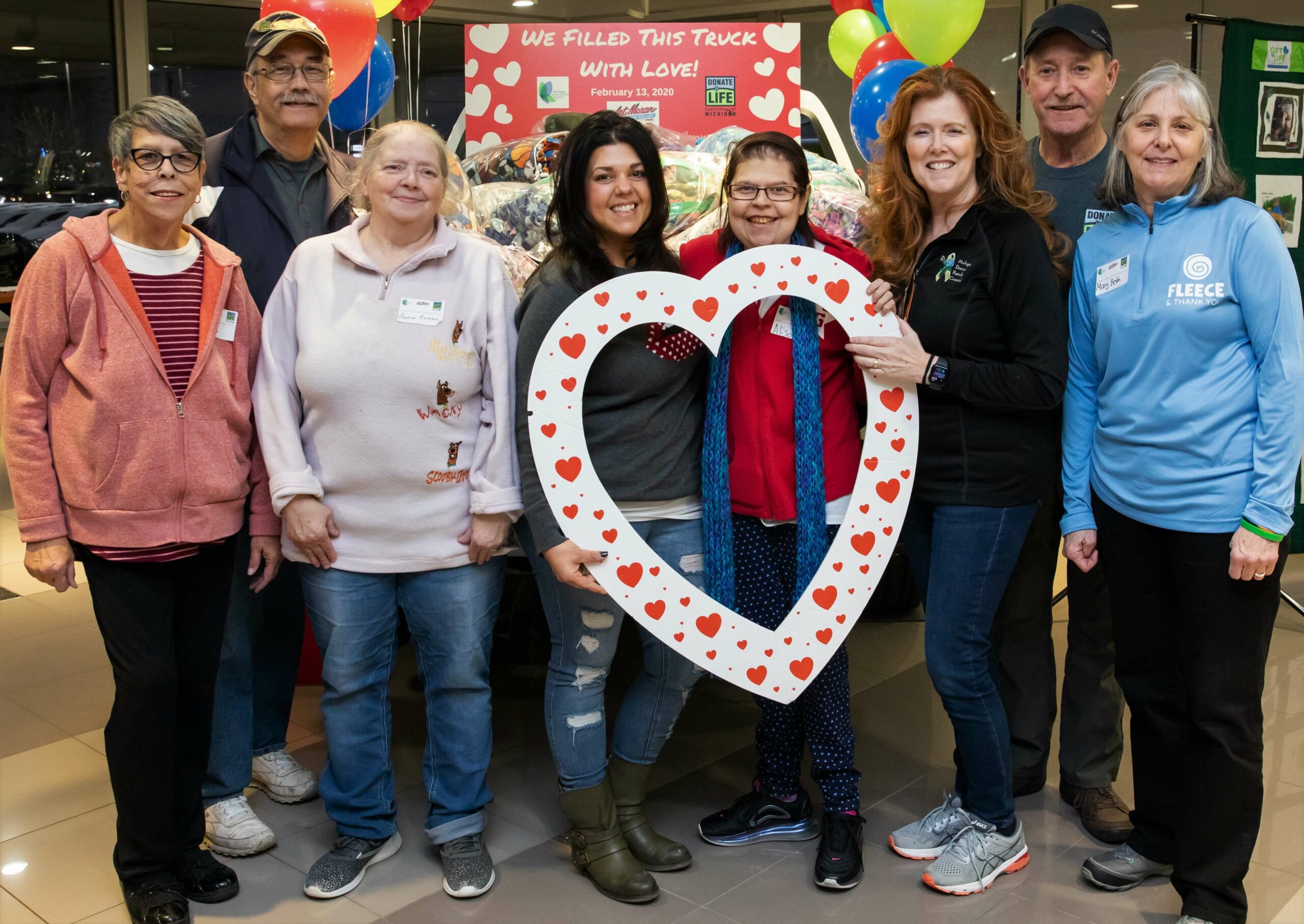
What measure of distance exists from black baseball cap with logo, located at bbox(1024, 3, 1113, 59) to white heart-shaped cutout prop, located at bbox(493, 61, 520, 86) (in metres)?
2.25

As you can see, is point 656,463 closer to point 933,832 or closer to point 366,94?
point 933,832

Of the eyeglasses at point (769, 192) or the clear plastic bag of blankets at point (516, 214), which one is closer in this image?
the eyeglasses at point (769, 192)

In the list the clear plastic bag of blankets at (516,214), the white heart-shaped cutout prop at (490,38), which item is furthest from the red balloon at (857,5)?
the clear plastic bag of blankets at (516,214)

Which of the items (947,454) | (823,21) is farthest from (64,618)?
(823,21)

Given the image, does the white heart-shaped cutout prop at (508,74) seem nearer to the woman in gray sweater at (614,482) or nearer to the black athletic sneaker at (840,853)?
the woman in gray sweater at (614,482)

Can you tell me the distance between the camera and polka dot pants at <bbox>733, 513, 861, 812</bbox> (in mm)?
2342

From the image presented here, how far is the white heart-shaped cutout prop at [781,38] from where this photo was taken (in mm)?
4391

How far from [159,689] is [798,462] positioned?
4.25 feet

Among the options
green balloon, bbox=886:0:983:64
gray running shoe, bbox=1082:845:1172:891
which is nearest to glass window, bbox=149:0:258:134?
green balloon, bbox=886:0:983:64

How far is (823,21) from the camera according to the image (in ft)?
32.9

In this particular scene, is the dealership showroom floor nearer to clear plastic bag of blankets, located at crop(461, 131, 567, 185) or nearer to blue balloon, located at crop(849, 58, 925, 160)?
clear plastic bag of blankets, located at crop(461, 131, 567, 185)

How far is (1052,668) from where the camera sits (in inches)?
108

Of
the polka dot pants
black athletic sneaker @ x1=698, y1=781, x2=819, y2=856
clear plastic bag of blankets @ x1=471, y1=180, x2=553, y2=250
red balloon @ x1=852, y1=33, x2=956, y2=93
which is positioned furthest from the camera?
red balloon @ x1=852, y1=33, x2=956, y2=93

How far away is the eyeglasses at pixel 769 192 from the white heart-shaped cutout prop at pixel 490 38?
2.52m
